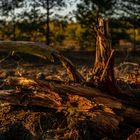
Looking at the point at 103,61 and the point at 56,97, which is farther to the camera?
the point at 56,97

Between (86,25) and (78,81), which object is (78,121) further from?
(86,25)

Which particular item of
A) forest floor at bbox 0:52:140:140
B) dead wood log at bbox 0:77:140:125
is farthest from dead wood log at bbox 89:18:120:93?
forest floor at bbox 0:52:140:140

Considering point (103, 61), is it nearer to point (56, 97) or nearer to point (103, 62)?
point (103, 62)

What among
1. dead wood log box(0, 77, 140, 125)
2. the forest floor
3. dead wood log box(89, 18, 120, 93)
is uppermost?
dead wood log box(89, 18, 120, 93)

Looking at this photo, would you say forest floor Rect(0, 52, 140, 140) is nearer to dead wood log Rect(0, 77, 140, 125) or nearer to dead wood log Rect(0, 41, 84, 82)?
dead wood log Rect(0, 77, 140, 125)

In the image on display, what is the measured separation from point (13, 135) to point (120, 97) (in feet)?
6.00

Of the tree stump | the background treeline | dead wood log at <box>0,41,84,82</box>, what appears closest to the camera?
the tree stump

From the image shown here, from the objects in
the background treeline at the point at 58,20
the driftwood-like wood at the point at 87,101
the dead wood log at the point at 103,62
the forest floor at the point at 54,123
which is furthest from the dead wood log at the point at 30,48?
the background treeline at the point at 58,20

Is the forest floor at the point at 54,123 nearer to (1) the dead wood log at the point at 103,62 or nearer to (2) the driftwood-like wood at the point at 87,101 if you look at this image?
(2) the driftwood-like wood at the point at 87,101

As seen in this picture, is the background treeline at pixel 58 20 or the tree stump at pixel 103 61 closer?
the tree stump at pixel 103 61

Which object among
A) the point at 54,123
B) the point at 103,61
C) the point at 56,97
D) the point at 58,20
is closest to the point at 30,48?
the point at 56,97

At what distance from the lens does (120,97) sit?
774 centimetres

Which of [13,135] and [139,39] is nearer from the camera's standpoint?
[13,135]

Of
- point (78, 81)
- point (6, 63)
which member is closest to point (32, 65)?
point (6, 63)
